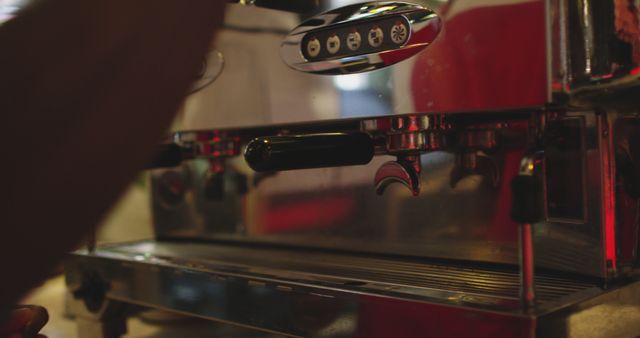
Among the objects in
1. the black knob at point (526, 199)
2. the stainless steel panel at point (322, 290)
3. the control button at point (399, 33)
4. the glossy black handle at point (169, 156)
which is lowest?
the stainless steel panel at point (322, 290)

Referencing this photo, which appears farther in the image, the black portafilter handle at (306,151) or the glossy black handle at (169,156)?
the glossy black handle at (169,156)

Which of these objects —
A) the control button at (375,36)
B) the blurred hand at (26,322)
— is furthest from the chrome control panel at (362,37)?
the blurred hand at (26,322)

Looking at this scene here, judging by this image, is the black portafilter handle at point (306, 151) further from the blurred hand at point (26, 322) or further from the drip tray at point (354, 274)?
the blurred hand at point (26, 322)

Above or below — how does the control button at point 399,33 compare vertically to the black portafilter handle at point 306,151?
above

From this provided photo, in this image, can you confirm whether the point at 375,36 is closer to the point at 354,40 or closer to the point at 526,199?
the point at 354,40

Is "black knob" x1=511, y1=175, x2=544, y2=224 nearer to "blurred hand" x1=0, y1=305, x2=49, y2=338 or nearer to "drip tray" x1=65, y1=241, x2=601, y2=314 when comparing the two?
"drip tray" x1=65, y1=241, x2=601, y2=314

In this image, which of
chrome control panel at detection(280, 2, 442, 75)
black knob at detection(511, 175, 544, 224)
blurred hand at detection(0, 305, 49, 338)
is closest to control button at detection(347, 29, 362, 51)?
chrome control panel at detection(280, 2, 442, 75)

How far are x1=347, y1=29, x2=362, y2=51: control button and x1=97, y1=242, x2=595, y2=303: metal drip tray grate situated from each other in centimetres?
21

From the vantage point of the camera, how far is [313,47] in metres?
0.63

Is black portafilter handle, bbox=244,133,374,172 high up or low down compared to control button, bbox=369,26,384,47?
down

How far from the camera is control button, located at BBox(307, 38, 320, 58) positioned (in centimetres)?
63

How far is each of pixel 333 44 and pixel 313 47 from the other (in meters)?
0.03

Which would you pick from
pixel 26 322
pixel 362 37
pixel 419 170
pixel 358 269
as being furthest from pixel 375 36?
pixel 26 322

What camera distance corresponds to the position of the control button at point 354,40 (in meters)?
0.58
